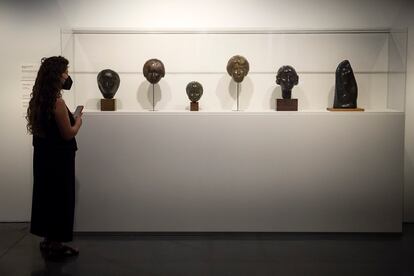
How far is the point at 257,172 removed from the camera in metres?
5.32

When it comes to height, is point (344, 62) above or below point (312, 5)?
below

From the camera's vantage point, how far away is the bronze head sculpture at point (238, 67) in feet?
17.7

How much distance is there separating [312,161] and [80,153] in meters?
2.29

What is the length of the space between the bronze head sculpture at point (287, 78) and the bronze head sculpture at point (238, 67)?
1.09ft

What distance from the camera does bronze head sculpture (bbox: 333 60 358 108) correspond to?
5426 millimetres

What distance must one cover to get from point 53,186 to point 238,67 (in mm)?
2141

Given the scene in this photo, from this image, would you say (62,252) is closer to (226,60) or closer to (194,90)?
(194,90)

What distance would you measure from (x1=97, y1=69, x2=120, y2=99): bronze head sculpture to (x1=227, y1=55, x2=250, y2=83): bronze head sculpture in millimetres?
1148

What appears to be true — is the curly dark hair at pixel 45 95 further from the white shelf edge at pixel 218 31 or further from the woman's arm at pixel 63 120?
the white shelf edge at pixel 218 31

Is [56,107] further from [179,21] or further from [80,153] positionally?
[179,21]

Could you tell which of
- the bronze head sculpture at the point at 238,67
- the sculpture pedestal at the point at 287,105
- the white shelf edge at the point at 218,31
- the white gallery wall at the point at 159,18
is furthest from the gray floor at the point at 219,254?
the white shelf edge at the point at 218,31

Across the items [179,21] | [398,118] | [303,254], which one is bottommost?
[303,254]

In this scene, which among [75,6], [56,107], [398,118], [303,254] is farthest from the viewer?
[75,6]

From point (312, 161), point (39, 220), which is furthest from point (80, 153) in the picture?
point (312, 161)
